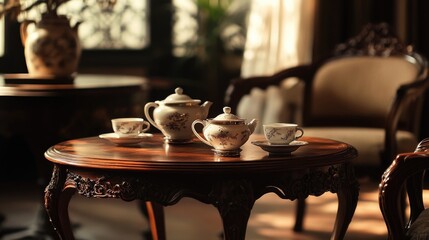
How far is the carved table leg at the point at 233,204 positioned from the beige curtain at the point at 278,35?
2.13m

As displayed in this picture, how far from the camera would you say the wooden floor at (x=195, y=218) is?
284 cm

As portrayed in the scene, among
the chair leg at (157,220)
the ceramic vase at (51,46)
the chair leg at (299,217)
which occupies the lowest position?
the chair leg at (299,217)

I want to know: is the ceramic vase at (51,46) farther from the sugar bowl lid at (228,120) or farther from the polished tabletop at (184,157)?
the sugar bowl lid at (228,120)

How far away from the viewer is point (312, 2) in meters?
3.70

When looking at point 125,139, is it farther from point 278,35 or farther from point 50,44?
point 278,35

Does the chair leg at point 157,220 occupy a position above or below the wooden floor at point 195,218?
above

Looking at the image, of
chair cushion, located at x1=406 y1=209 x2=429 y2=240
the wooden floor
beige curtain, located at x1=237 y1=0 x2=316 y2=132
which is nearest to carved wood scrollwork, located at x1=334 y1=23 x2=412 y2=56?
beige curtain, located at x1=237 y1=0 x2=316 y2=132

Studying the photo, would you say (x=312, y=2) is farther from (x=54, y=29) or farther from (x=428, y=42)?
(x=54, y=29)

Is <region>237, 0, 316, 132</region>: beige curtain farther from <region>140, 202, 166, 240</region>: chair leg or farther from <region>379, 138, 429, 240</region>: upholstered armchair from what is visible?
<region>379, 138, 429, 240</region>: upholstered armchair

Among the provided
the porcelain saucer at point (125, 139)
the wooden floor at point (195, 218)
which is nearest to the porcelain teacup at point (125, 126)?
the porcelain saucer at point (125, 139)

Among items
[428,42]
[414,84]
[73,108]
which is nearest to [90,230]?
[73,108]

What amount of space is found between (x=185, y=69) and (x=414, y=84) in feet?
5.38

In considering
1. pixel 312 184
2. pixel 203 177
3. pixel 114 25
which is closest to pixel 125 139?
pixel 203 177

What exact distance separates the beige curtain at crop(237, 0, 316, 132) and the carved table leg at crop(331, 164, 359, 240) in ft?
5.63
